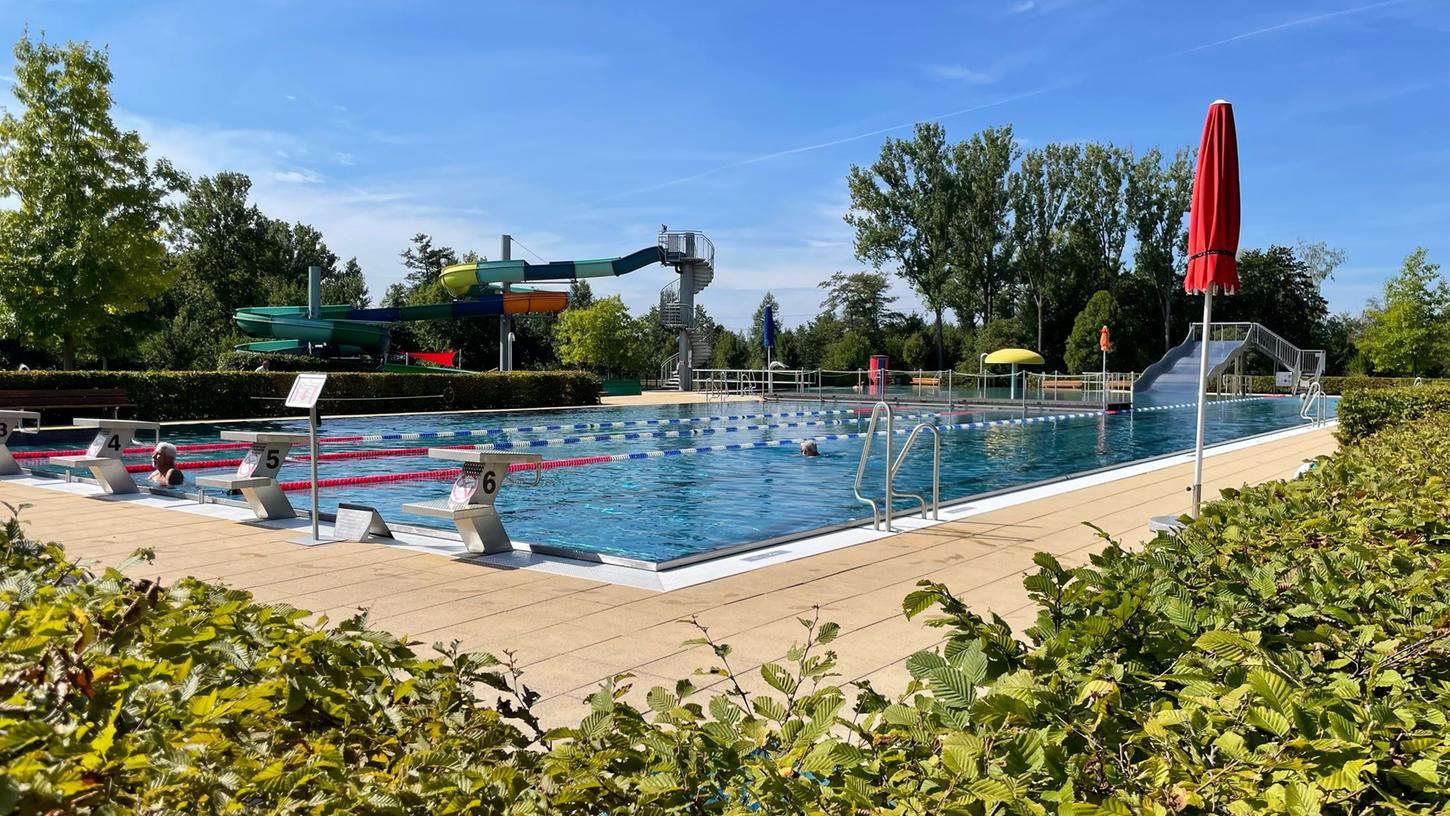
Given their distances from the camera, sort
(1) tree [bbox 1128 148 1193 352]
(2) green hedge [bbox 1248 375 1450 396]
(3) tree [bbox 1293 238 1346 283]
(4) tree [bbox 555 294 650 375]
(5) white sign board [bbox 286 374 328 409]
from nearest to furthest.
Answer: (5) white sign board [bbox 286 374 328 409]
(2) green hedge [bbox 1248 375 1450 396]
(1) tree [bbox 1128 148 1193 352]
(4) tree [bbox 555 294 650 375]
(3) tree [bbox 1293 238 1346 283]

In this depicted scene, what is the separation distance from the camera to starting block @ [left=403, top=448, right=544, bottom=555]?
5949mm

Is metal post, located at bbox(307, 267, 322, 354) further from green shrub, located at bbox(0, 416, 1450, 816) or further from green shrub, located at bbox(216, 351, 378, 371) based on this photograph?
green shrub, located at bbox(0, 416, 1450, 816)

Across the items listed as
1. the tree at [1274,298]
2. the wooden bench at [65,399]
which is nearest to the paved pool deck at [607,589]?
the wooden bench at [65,399]

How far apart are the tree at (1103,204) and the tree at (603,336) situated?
2599cm

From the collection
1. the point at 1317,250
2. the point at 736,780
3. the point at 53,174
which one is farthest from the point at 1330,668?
the point at 1317,250

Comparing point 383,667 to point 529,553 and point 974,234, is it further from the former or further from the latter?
point 974,234

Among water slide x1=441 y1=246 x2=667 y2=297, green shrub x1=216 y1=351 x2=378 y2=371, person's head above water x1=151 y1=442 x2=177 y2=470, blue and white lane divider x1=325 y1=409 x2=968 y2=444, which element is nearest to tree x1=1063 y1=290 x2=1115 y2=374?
blue and white lane divider x1=325 y1=409 x2=968 y2=444

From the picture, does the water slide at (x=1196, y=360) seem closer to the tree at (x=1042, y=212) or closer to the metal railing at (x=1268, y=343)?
the metal railing at (x=1268, y=343)

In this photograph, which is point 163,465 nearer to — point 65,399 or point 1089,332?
point 65,399

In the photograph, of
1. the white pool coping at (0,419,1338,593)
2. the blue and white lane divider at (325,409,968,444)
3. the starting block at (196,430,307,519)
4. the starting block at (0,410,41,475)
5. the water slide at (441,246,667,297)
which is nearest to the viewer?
the white pool coping at (0,419,1338,593)

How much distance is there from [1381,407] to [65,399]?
22.2 metres

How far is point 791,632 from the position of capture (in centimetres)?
411

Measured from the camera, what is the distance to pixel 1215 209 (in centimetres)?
589

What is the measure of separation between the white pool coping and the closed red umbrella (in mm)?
2341
